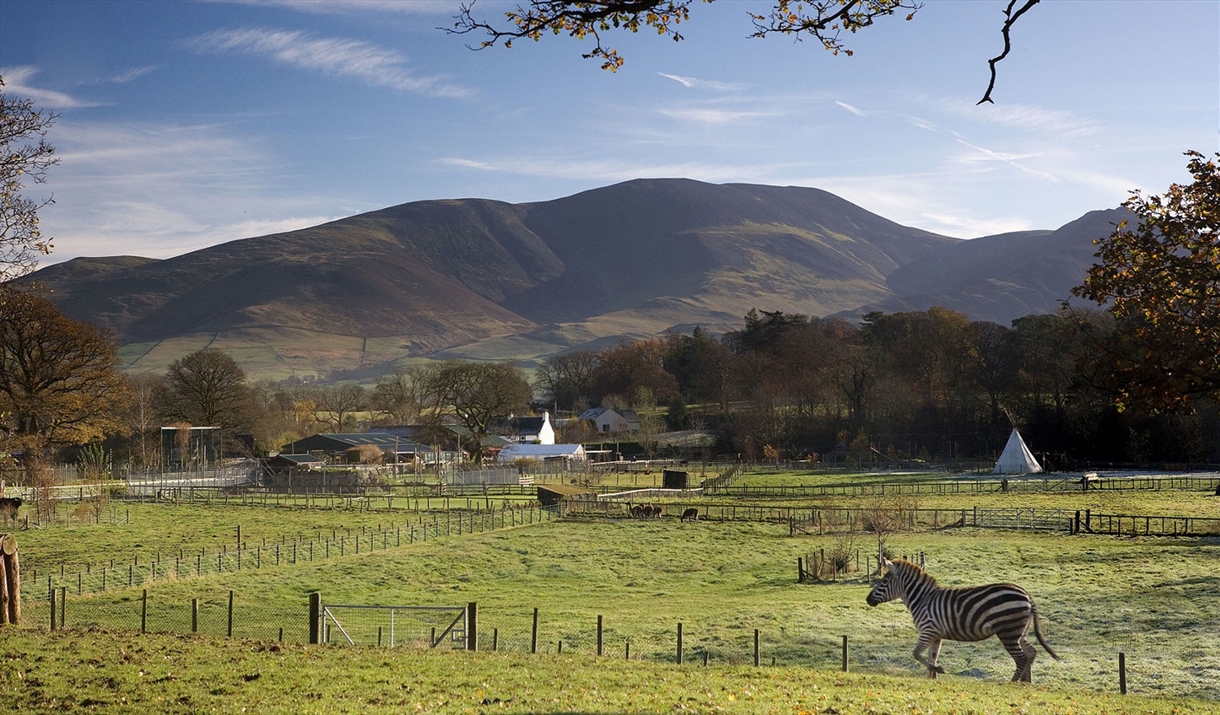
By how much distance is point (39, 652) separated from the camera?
15805 mm

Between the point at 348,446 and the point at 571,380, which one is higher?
the point at 571,380

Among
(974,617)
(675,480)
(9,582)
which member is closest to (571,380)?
(675,480)

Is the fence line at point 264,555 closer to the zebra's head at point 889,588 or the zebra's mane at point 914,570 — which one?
the zebra's head at point 889,588

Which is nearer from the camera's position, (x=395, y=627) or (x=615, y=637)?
(x=615, y=637)

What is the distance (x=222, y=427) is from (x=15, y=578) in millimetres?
79747

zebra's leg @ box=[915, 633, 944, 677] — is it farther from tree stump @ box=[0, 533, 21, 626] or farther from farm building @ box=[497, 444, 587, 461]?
farm building @ box=[497, 444, 587, 461]

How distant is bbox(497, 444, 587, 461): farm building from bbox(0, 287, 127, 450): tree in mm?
40090

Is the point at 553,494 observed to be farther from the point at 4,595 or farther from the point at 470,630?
the point at 470,630

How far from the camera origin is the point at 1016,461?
76.1 m

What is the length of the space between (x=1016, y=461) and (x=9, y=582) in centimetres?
7055

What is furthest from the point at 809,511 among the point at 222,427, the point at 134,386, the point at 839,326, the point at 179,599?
the point at 839,326

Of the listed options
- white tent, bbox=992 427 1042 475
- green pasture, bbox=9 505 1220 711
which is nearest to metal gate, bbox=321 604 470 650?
green pasture, bbox=9 505 1220 711

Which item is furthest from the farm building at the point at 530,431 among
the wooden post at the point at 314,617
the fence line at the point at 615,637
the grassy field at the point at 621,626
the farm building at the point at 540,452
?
the wooden post at the point at 314,617

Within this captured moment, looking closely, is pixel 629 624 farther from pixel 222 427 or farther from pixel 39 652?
pixel 222 427
